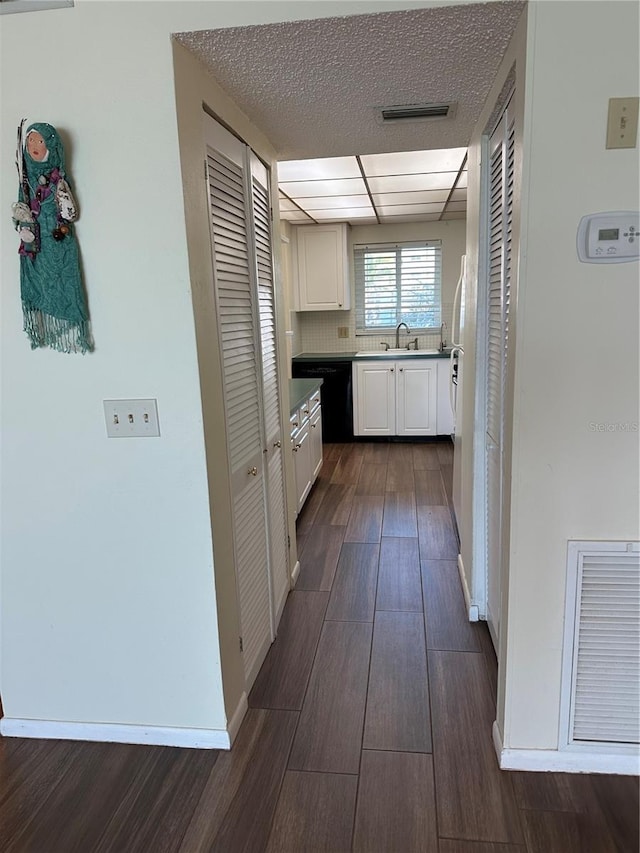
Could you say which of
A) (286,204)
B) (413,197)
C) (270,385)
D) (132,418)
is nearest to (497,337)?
(270,385)

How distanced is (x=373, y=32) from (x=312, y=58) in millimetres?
204

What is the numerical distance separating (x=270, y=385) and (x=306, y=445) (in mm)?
1568

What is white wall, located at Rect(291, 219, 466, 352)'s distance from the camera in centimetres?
577

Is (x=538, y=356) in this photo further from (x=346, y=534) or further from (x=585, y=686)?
(x=346, y=534)

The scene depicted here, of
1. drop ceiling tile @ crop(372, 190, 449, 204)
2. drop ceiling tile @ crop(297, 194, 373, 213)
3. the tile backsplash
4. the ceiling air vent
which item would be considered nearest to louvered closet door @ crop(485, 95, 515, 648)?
the ceiling air vent

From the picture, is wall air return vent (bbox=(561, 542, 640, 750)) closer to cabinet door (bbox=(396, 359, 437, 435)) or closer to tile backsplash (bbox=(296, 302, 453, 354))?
cabinet door (bbox=(396, 359, 437, 435))

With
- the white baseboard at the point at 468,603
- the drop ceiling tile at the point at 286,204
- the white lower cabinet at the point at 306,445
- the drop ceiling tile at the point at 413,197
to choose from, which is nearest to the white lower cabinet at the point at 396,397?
the white lower cabinet at the point at 306,445

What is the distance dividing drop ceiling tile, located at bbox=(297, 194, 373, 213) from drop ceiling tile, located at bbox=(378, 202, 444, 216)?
0.20 meters

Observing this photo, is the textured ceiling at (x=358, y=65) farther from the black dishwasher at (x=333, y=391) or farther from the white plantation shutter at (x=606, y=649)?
the black dishwasher at (x=333, y=391)

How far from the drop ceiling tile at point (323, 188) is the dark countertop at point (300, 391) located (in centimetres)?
146

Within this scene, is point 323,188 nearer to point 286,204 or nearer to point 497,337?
point 286,204

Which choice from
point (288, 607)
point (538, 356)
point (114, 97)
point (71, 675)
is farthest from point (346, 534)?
point (114, 97)

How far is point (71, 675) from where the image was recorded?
5.98 feet

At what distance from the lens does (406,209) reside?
16.2 ft
